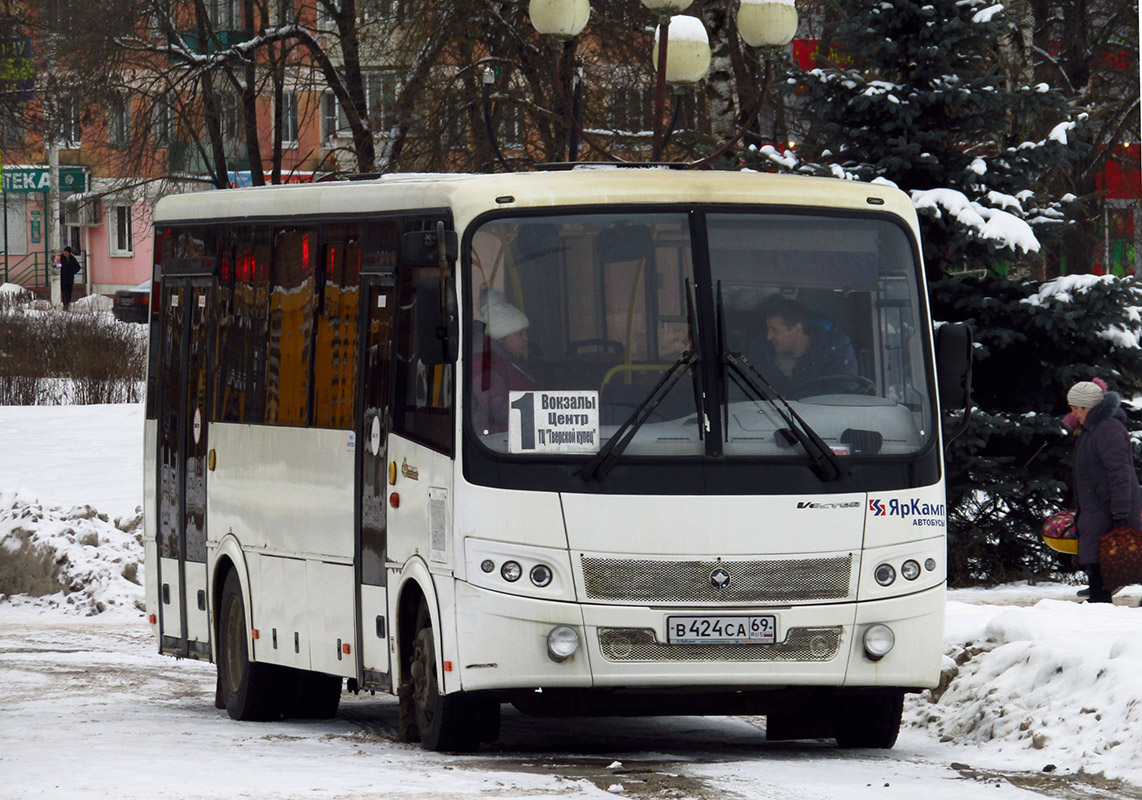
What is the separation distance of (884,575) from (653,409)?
4.07 ft

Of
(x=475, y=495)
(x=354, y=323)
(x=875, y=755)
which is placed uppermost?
(x=354, y=323)

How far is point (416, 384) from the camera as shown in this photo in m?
10.8

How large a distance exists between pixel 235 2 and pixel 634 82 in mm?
7757

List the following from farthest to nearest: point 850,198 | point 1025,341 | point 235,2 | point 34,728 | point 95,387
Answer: point 235,2 < point 95,387 < point 1025,341 < point 34,728 < point 850,198

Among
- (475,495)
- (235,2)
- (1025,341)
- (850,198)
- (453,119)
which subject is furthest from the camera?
(235,2)

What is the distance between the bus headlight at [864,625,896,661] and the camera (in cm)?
1023

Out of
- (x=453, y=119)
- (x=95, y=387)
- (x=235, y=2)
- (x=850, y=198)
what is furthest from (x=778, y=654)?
(x=235, y=2)

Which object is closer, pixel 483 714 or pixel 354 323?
pixel 483 714

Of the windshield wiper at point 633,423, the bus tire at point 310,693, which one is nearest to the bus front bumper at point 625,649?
the windshield wiper at point 633,423

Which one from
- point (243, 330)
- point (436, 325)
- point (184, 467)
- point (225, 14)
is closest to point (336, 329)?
point (243, 330)

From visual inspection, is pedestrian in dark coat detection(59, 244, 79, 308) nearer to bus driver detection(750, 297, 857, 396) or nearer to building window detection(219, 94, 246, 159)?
building window detection(219, 94, 246, 159)

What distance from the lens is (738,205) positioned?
419 inches

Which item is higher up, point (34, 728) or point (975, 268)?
point (975, 268)

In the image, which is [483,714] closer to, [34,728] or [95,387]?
[34,728]
